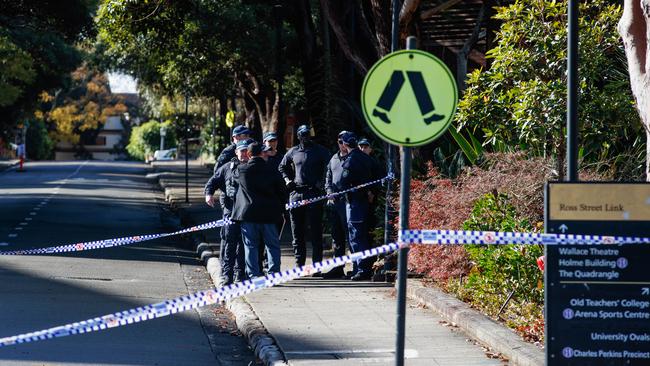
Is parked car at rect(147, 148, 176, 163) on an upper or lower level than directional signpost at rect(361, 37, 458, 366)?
lower

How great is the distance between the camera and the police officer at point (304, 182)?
601 inches

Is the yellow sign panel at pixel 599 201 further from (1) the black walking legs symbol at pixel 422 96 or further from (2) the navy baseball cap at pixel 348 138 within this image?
(2) the navy baseball cap at pixel 348 138

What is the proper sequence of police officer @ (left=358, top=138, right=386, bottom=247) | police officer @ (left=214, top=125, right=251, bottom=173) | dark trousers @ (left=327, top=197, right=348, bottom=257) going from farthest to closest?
dark trousers @ (left=327, top=197, right=348, bottom=257) < police officer @ (left=358, top=138, right=386, bottom=247) < police officer @ (left=214, top=125, right=251, bottom=173)

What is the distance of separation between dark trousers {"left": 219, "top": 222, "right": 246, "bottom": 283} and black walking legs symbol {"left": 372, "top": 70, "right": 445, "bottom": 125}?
691 centimetres

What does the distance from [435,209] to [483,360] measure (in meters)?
4.13

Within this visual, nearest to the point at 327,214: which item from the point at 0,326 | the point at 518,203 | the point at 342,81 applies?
the point at 342,81

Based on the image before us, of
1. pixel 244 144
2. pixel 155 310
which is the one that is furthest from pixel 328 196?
pixel 155 310

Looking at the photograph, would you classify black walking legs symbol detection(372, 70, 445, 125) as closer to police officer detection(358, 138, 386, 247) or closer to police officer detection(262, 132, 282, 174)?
police officer detection(262, 132, 282, 174)

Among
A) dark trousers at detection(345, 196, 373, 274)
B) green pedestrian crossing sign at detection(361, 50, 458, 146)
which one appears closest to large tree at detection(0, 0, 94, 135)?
dark trousers at detection(345, 196, 373, 274)

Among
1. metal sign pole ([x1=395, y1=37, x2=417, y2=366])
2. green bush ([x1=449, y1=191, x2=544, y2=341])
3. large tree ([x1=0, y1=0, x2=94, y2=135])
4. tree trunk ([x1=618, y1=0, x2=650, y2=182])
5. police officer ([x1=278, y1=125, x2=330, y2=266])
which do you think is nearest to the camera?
metal sign pole ([x1=395, y1=37, x2=417, y2=366])

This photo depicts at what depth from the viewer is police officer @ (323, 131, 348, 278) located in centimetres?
1480

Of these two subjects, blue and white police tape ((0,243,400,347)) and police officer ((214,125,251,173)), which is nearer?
blue and white police tape ((0,243,400,347))

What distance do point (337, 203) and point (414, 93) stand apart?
7.53m

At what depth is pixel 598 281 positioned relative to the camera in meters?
7.53
